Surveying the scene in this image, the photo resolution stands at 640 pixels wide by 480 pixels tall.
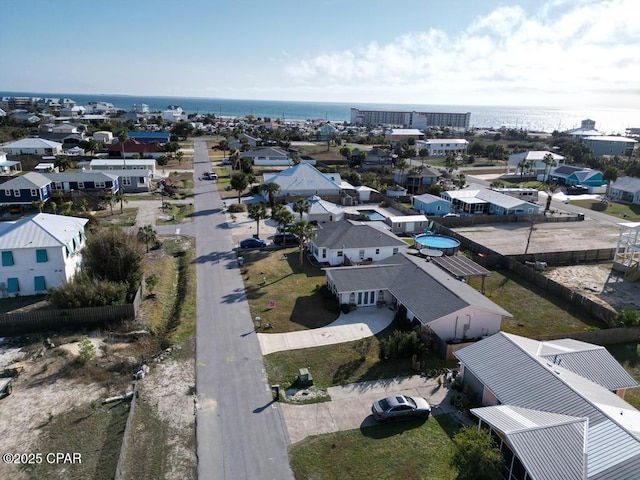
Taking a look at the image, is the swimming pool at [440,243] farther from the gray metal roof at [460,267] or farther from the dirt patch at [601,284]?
the dirt patch at [601,284]

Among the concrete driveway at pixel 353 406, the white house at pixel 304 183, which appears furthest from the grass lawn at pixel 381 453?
the white house at pixel 304 183

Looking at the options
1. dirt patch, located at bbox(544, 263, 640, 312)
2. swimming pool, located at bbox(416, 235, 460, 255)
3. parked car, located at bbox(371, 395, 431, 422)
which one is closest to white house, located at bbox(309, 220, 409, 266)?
swimming pool, located at bbox(416, 235, 460, 255)

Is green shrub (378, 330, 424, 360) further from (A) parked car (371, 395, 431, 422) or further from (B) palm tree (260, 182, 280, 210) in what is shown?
(B) palm tree (260, 182, 280, 210)

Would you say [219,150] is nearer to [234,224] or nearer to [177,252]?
[234,224]

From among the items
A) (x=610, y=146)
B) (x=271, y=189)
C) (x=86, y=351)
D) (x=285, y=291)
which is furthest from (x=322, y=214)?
(x=610, y=146)

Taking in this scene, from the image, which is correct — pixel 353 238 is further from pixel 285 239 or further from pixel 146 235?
pixel 146 235

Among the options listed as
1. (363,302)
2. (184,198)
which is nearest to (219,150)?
(184,198)
